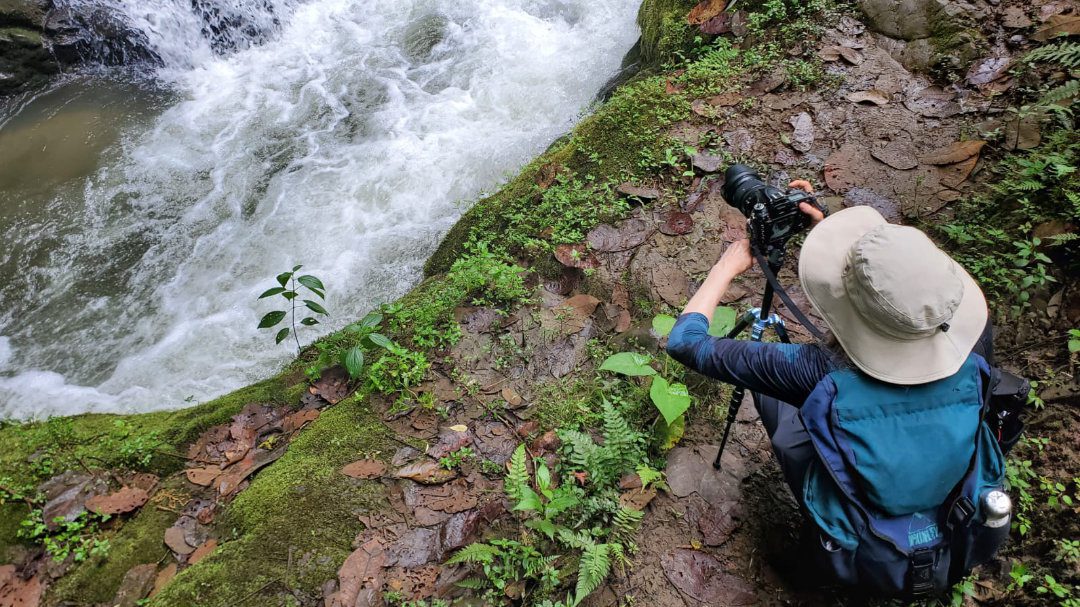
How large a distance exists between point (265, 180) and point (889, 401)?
7.42m

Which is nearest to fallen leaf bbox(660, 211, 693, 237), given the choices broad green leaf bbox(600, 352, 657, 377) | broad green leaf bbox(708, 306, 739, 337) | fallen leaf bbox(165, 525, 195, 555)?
broad green leaf bbox(708, 306, 739, 337)

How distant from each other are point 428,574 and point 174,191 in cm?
658

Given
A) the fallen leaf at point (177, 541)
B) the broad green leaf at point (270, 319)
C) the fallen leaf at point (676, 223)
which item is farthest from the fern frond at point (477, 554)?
the fallen leaf at point (676, 223)

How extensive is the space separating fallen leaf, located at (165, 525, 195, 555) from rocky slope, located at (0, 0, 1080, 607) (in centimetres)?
2

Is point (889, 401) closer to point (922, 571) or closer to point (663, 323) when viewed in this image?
point (922, 571)

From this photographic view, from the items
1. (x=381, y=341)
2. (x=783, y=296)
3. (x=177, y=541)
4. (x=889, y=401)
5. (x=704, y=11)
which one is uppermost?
(x=704, y=11)

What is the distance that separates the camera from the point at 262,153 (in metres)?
7.68

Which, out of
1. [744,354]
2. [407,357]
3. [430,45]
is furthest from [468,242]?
[430,45]

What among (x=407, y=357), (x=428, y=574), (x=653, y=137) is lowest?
(x=428, y=574)

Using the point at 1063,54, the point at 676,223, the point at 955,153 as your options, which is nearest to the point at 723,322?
the point at 676,223

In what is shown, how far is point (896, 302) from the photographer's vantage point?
67.4 inches

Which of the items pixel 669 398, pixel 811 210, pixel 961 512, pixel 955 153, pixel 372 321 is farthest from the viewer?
pixel 955 153

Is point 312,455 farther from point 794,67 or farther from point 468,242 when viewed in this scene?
point 794,67

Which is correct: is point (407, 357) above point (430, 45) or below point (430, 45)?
below
